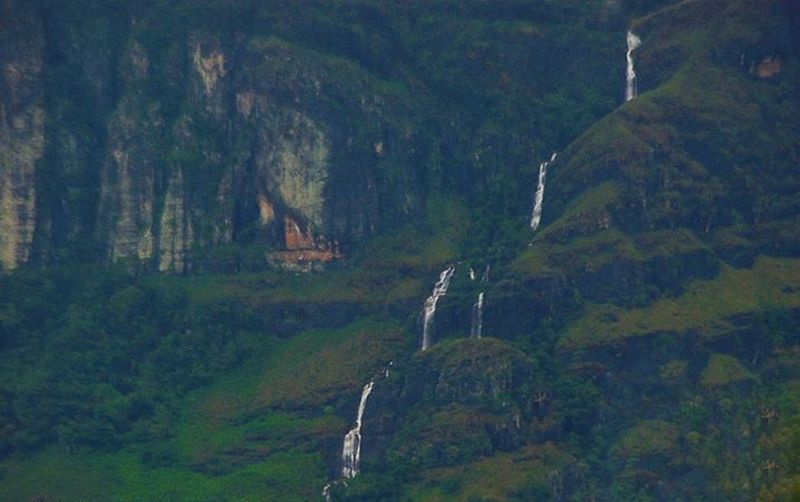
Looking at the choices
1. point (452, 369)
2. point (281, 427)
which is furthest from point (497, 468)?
point (281, 427)

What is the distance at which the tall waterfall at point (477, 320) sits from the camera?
103 m

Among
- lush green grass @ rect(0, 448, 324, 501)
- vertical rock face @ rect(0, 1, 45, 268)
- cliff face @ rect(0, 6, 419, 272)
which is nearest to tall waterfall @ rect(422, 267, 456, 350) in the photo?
cliff face @ rect(0, 6, 419, 272)

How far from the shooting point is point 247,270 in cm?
11188

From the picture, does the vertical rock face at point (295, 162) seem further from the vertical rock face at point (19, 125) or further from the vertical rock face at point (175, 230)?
the vertical rock face at point (19, 125)

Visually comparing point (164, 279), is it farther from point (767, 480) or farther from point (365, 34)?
point (767, 480)

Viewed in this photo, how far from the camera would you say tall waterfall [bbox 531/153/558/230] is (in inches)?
4390

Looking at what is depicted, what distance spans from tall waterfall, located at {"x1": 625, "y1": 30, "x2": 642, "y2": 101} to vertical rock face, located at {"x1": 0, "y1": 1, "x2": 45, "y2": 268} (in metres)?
35.3

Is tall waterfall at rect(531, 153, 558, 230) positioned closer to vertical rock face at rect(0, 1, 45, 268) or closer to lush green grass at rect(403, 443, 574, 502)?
lush green grass at rect(403, 443, 574, 502)

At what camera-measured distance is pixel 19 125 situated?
11512 centimetres

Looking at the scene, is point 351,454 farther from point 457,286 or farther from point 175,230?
point 175,230

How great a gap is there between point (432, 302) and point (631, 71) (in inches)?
874

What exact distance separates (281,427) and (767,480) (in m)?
25.4

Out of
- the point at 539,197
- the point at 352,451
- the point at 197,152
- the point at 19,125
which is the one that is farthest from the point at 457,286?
the point at 19,125

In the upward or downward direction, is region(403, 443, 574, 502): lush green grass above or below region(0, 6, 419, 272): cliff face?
below
